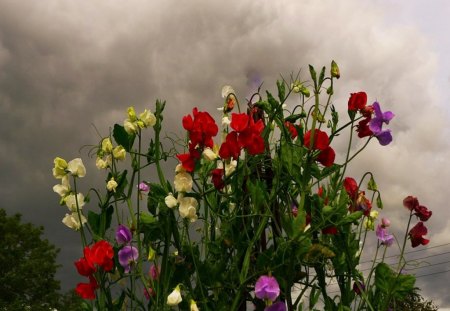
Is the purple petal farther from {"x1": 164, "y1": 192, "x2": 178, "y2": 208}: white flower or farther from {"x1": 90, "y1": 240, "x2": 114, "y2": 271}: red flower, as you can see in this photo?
{"x1": 90, "y1": 240, "x2": 114, "y2": 271}: red flower

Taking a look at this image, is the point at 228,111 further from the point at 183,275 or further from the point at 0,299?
the point at 0,299

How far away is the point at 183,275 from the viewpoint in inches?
99.0

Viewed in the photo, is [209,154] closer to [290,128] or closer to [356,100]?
[290,128]

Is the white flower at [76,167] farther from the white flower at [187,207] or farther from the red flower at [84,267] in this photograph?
the white flower at [187,207]

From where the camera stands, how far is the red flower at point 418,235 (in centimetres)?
328

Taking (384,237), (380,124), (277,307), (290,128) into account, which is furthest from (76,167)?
(384,237)

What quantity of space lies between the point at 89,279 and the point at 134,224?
31cm

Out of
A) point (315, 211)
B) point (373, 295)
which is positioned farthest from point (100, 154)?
point (373, 295)

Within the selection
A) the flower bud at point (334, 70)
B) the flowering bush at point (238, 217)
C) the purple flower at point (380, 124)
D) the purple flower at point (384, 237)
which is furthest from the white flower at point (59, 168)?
the purple flower at point (384, 237)

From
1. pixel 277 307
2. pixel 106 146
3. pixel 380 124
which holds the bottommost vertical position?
pixel 277 307

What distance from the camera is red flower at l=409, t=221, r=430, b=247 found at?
328 centimetres

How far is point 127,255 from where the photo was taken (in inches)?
105

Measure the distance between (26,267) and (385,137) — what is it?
18.3m

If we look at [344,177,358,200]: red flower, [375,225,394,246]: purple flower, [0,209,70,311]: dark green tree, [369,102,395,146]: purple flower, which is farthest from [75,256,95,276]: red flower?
[0,209,70,311]: dark green tree
